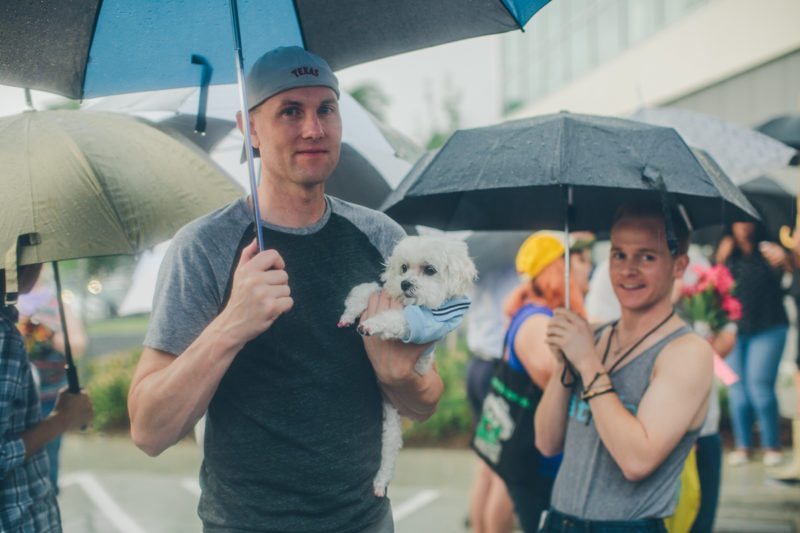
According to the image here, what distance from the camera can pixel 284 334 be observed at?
1.98 meters

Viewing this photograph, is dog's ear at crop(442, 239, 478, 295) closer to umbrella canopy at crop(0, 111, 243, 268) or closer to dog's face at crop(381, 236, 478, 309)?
dog's face at crop(381, 236, 478, 309)

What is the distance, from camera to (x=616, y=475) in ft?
8.50

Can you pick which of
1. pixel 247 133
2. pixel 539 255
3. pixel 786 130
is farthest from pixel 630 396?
pixel 786 130

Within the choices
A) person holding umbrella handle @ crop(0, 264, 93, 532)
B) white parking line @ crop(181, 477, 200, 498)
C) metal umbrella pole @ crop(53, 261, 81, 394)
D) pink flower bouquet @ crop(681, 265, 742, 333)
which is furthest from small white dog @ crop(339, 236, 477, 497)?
white parking line @ crop(181, 477, 200, 498)

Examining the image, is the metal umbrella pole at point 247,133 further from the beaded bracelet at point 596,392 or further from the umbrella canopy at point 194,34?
the beaded bracelet at point 596,392

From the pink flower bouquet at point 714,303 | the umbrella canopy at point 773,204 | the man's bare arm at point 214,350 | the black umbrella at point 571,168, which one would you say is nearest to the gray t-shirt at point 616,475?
the black umbrella at point 571,168

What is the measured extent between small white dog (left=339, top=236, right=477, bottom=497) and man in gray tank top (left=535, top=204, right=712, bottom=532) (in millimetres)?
749

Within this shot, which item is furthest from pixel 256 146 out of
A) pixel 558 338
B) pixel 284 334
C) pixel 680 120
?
pixel 680 120

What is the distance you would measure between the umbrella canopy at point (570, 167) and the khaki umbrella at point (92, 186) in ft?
2.69

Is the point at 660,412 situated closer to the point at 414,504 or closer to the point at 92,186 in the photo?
the point at 92,186

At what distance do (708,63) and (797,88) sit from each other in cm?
356

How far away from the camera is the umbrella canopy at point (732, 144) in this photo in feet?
12.2

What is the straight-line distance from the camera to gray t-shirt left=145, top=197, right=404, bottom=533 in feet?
6.42

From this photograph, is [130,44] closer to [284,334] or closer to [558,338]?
[284,334]
